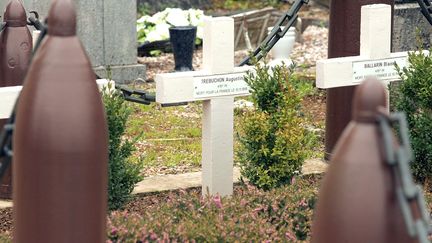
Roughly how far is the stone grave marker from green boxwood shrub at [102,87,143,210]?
1382 mm

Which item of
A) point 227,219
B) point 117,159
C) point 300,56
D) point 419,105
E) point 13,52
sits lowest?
point 227,219

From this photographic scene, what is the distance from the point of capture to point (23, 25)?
7.50 metres

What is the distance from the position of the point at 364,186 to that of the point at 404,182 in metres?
0.17

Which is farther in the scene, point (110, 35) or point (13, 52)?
point (110, 35)

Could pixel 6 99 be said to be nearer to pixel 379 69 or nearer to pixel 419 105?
pixel 379 69

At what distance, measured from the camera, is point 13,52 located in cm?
741

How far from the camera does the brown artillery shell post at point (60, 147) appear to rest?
13.1ft

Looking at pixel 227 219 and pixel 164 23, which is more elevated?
pixel 164 23

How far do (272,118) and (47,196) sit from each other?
10.8ft

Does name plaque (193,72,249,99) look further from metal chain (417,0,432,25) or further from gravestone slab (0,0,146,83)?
gravestone slab (0,0,146,83)

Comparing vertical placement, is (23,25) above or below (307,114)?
above

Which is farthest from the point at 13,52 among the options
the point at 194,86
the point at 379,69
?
the point at 379,69

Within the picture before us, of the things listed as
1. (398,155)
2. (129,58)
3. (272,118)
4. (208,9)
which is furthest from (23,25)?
(208,9)

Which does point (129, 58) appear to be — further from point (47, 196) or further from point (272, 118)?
point (47, 196)
